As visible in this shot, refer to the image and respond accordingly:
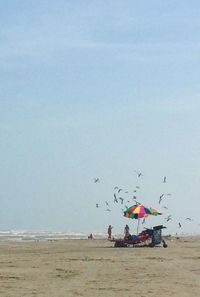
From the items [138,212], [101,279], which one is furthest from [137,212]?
[101,279]

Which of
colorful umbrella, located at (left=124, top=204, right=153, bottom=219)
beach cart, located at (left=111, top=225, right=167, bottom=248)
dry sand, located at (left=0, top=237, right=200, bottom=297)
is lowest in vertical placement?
dry sand, located at (left=0, top=237, right=200, bottom=297)

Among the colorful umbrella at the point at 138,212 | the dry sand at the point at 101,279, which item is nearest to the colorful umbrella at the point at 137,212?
the colorful umbrella at the point at 138,212

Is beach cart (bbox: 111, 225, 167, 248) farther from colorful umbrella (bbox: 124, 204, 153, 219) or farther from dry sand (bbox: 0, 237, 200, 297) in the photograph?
dry sand (bbox: 0, 237, 200, 297)

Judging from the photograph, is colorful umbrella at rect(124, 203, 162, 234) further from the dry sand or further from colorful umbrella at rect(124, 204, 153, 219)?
the dry sand

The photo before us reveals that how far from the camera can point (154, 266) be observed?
73.3ft

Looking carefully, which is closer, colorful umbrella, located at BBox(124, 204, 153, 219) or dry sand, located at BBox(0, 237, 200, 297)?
dry sand, located at BBox(0, 237, 200, 297)

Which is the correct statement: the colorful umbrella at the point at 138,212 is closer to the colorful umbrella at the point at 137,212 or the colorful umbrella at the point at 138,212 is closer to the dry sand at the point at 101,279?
the colorful umbrella at the point at 137,212

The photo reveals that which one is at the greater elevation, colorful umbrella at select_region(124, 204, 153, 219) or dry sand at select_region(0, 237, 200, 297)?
colorful umbrella at select_region(124, 204, 153, 219)

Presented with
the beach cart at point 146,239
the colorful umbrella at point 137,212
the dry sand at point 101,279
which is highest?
the colorful umbrella at point 137,212

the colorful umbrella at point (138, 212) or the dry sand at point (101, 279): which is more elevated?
the colorful umbrella at point (138, 212)

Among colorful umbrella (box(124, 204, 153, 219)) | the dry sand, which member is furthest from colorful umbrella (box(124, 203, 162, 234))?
the dry sand

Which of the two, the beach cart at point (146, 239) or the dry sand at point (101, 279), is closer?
the dry sand at point (101, 279)

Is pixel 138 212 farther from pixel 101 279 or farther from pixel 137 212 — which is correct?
pixel 101 279

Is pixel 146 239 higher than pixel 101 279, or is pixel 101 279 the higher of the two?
pixel 146 239
